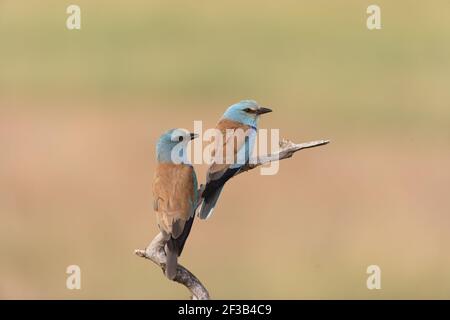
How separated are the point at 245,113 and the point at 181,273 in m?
1.58

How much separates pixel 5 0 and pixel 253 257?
8208 millimetres

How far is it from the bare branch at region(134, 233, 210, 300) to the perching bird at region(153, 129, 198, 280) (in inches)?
2.4

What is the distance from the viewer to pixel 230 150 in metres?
6.06

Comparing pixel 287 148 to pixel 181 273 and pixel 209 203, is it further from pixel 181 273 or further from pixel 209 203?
pixel 181 273

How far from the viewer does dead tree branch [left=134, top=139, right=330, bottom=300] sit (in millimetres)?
5023

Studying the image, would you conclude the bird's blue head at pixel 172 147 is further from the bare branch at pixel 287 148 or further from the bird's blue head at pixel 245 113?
the bird's blue head at pixel 245 113

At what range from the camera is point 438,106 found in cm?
1295

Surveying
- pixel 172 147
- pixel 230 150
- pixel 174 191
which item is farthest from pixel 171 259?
pixel 230 150

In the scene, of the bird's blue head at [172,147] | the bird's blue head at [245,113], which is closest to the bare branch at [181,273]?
the bird's blue head at [172,147]

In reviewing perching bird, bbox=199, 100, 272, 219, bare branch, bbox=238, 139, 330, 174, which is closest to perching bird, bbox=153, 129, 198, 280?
perching bird, bbox=199, 100, 272, 219

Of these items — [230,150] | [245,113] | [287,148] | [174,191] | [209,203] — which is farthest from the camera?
[245,113]

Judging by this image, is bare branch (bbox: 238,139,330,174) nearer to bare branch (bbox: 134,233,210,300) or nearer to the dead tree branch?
the dead tree branch

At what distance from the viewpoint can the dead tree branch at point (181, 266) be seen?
16.5 ft

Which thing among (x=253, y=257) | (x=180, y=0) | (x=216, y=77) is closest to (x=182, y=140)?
(x=253, y=257)
